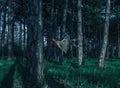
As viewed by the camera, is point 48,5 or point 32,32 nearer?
point 32,32

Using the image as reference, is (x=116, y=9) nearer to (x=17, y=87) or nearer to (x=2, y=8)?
(x=2, y=8)

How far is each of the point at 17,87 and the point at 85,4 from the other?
27535 millimetres

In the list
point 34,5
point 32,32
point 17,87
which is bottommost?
point 17,87

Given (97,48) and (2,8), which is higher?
(2,8)

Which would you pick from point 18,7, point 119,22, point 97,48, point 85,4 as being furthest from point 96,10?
point 97,48

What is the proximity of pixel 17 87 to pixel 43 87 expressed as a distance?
120cm

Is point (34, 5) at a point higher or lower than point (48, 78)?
higher

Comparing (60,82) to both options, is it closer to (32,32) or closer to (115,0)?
(32,32)

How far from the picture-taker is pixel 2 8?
3772 cm

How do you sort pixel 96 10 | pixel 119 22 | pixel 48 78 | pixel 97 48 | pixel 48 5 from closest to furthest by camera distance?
pixel 48 78
pixel 48 5
pixel 96 10
pixel 119 22
pixel 97 48

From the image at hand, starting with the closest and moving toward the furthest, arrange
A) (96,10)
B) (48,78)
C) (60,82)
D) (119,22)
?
(60,82), (48,78), (96,10), (119,22)

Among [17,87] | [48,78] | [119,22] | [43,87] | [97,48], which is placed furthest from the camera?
[97,48]

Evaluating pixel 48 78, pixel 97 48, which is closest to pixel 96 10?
pixel 97 48

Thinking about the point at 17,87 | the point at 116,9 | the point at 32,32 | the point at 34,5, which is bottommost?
the point at 17,87
